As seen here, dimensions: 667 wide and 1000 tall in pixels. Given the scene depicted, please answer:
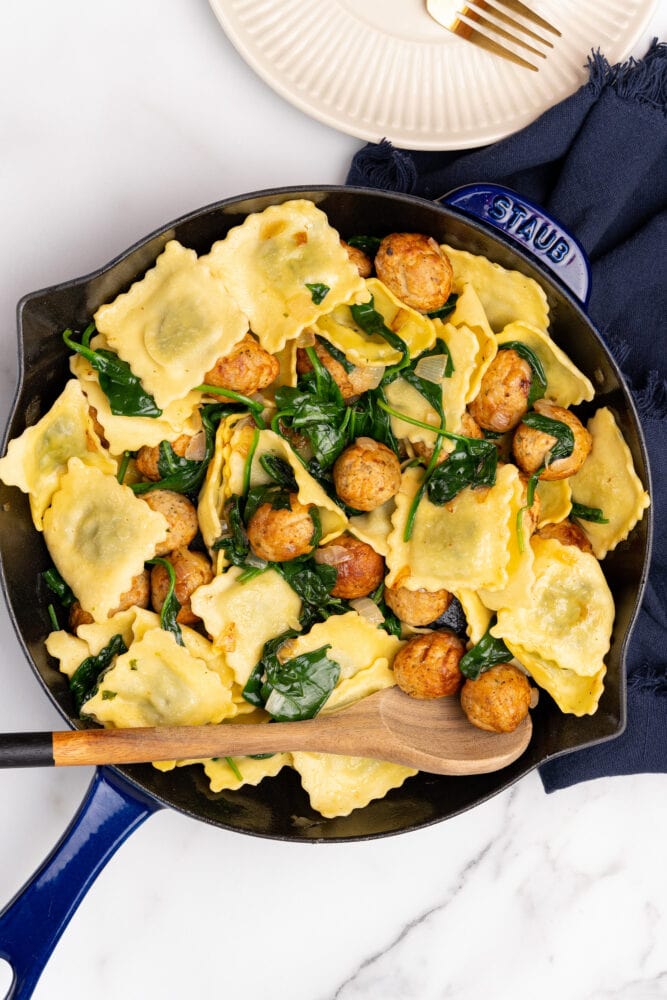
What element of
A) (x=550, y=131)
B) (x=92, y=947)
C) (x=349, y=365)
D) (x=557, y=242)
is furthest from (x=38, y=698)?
(x=550, y=131)

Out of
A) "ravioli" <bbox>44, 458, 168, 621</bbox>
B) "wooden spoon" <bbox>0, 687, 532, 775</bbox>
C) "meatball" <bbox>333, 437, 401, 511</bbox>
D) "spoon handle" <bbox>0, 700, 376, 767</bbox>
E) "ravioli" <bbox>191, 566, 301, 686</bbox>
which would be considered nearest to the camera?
"spoon handle" <bbox>0, 700, 376, 767</bbox>

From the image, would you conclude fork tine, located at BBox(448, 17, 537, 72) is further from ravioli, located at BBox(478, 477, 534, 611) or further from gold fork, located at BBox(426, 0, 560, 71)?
ravioli, located at BBox(478, 477, 534, 611)

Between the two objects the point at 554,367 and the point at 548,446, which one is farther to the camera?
the point at 554,367

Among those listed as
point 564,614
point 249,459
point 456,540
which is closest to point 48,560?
point 249,459

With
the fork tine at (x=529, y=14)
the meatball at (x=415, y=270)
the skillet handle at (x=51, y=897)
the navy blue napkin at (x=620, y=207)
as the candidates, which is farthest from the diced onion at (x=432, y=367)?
the skillet handle at (x=51, y=897)

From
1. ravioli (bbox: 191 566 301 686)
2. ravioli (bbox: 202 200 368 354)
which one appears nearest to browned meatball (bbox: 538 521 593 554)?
ravioli (bbox: 191 566 301 686)

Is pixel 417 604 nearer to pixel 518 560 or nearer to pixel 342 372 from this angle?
pixel 518 560

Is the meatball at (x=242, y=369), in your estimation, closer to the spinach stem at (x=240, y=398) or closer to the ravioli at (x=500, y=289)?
the spinach stem at (x=240, y=398)
